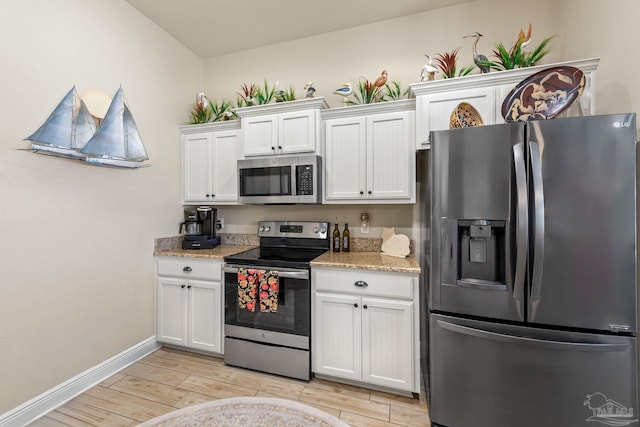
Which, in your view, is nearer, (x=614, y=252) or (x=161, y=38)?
(x=614, y=252)

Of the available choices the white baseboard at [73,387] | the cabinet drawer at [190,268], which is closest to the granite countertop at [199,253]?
the cabinet drawer at [190,268]

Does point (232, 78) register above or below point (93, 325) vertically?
above

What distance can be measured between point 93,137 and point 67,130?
0.16m

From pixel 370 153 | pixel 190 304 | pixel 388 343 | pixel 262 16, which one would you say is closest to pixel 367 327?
pixel 388 343

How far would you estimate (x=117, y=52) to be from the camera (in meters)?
2.30

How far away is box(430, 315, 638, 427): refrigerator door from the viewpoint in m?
1.30

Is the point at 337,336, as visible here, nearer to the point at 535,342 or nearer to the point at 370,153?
the point at 535,342

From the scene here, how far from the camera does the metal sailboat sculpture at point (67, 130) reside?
1.75 metres

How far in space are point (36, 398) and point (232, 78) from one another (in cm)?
324

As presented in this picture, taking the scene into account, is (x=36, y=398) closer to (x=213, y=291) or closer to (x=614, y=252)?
(x=213, y=291)

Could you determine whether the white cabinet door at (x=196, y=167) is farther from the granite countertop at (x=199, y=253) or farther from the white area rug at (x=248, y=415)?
the white area rug at (x=248, y=415)

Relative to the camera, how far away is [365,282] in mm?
1980

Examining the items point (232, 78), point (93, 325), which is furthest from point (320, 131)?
point (93, 325)

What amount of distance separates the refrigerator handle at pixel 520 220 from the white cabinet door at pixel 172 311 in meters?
2.55
